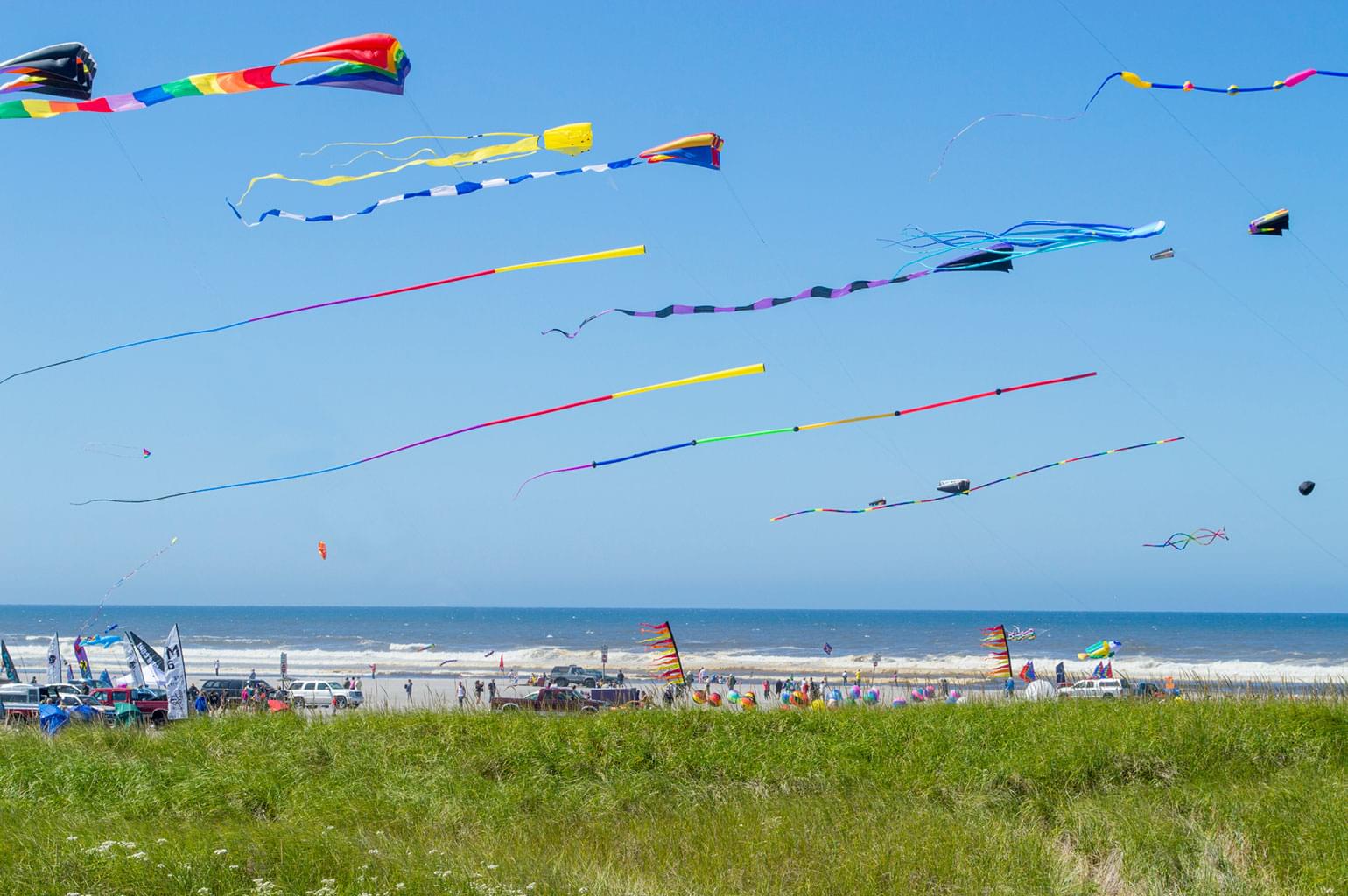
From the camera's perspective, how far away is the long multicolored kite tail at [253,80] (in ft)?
27.6

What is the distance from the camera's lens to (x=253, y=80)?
8500mm

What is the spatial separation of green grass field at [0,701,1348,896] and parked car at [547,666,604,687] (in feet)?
66.8

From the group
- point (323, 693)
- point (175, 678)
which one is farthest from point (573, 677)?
point (175, 678)

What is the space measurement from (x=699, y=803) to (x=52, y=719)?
10.7 metres

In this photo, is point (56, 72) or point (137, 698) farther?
point (137, 698)

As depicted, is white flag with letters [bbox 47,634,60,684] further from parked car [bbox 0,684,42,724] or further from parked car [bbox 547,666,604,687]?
parked car [bbox 547,666,604,687]

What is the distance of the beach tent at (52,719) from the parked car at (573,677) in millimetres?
16624

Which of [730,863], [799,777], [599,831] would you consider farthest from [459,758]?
[730,863]

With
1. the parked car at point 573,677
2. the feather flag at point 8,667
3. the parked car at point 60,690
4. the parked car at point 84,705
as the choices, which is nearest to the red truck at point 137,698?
the parked car at point 84,705

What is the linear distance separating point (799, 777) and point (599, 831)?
2.88 metres

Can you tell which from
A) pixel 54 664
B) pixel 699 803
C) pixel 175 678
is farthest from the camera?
pixel 54 664

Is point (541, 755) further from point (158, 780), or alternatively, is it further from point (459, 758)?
point (158, 780)

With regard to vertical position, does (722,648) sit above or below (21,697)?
below

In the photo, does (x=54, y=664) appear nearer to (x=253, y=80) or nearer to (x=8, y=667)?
(x=8, y=667)
